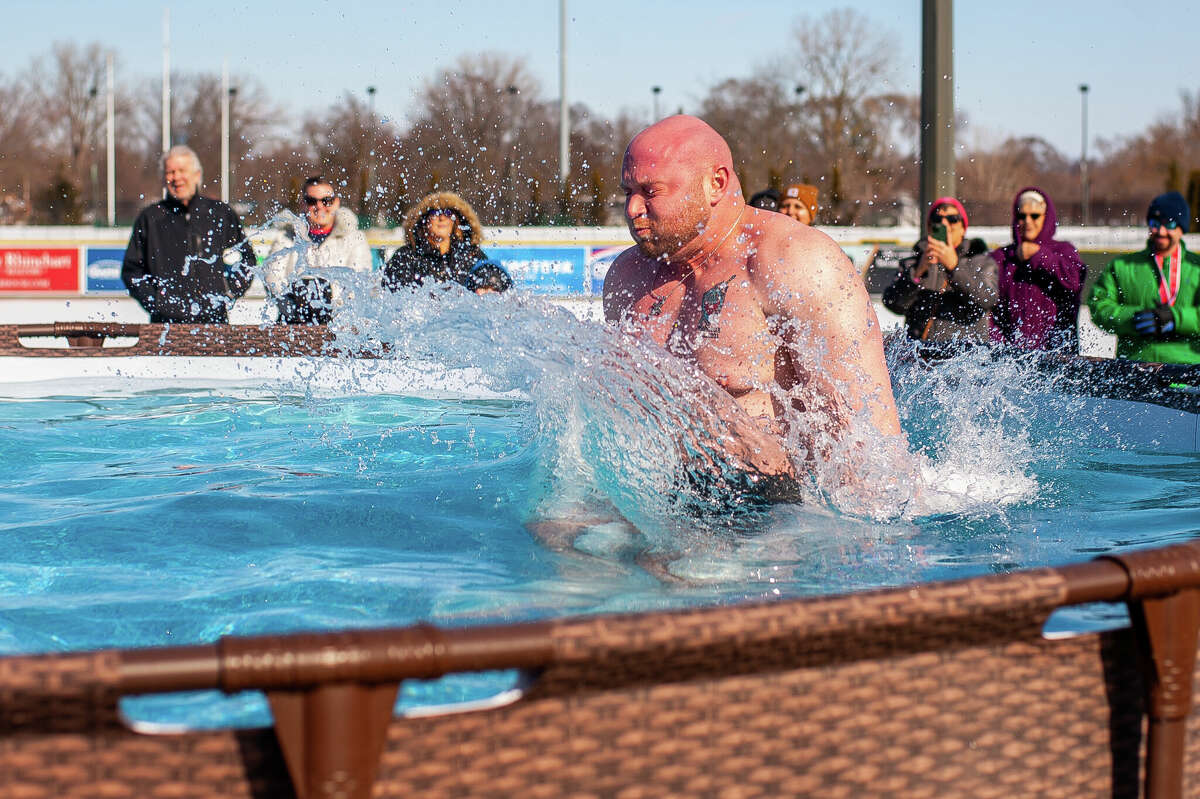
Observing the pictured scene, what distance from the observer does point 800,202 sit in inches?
243

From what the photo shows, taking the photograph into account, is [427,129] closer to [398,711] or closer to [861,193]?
[398,711]

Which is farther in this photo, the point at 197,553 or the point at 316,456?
the point at 316,456

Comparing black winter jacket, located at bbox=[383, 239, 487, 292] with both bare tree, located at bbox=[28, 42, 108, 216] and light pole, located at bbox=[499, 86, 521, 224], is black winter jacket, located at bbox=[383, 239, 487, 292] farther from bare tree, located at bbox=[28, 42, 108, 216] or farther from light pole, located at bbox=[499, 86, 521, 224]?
bare tree, located at bbox=[28, 42, 108, 216]

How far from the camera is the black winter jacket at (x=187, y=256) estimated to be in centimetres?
682

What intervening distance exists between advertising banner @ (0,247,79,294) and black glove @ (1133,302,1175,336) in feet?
48.0

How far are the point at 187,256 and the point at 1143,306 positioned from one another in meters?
4.96

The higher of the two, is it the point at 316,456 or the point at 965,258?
the point at 965,258

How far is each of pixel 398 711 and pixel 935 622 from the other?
54 cm

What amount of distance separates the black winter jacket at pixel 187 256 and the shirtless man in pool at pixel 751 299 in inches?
165

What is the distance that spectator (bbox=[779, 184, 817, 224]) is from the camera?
20.2 ft

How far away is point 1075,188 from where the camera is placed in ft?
251

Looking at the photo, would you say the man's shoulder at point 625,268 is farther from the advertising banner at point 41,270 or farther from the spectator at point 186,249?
the advertising banner at point 41,270

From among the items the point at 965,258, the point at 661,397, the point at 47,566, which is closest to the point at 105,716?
the point at 47,566

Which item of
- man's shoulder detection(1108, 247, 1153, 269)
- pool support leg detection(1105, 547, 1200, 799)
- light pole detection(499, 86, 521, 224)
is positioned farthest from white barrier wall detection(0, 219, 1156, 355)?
pool support leg detection(1105, 547, 1200, 799)
